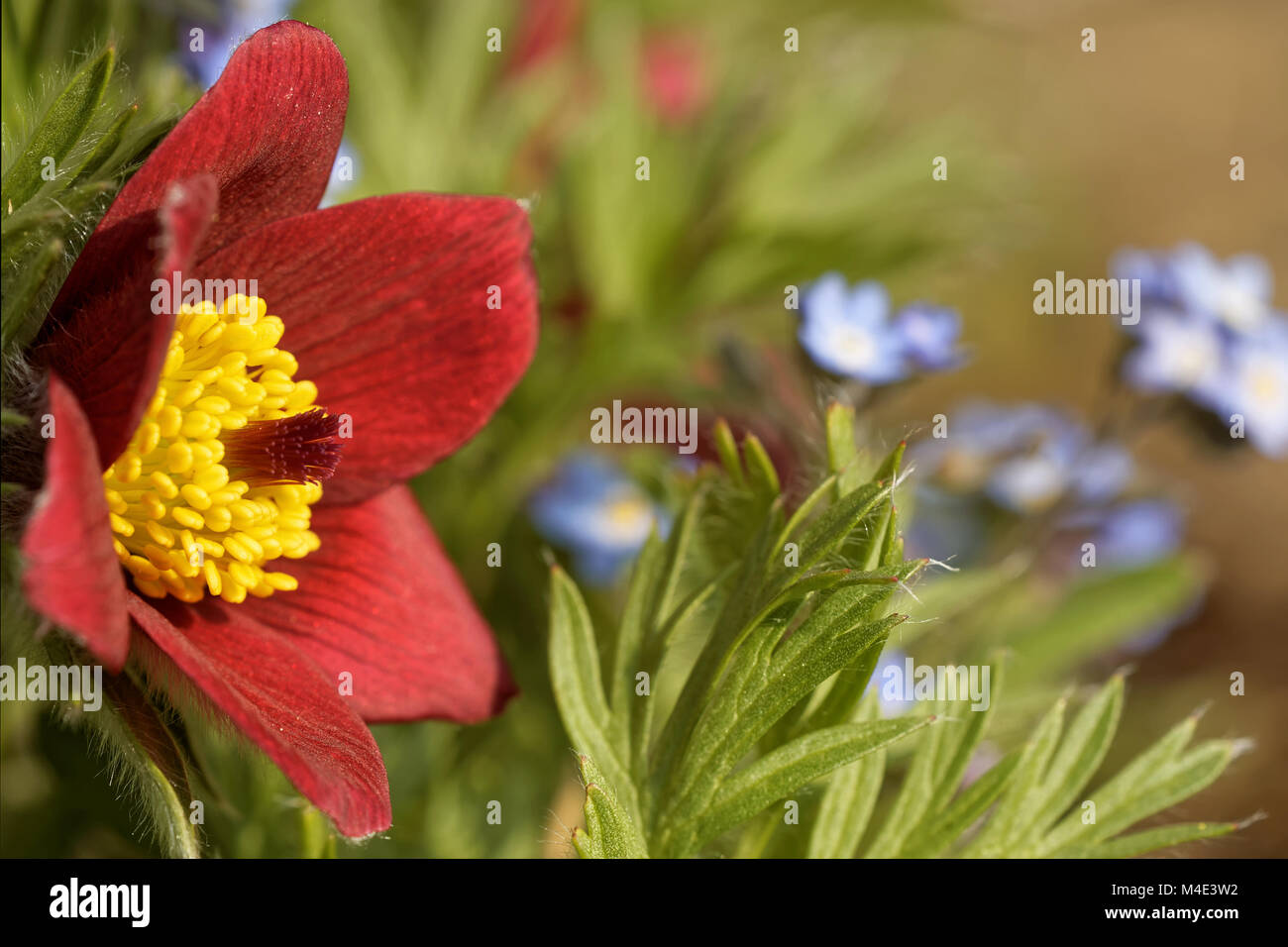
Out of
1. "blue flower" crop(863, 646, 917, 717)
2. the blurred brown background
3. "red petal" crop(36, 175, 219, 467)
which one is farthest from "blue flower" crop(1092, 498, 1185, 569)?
"red petal" crop(36, 175, 219, 467)

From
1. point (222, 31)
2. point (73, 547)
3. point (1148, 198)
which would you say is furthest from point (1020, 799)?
point (1148, 198)

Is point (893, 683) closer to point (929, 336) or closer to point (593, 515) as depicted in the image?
point (929, 336)

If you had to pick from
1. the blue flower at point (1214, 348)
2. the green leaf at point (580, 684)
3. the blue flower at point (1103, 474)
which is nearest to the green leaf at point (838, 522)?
the green leaf at point (580, 684)

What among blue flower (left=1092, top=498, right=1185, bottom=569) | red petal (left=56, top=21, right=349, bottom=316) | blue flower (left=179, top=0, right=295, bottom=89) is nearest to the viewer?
red petal (left=56, top=21, right=349, bottom=316)

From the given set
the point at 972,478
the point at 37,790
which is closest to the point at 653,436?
the point at 972,478

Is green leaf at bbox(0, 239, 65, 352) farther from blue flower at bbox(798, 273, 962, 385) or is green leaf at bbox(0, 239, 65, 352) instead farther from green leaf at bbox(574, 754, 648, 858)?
blue flower at bbox(798, 273, 962, 385)

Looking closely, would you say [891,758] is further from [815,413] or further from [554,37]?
[554,37]
